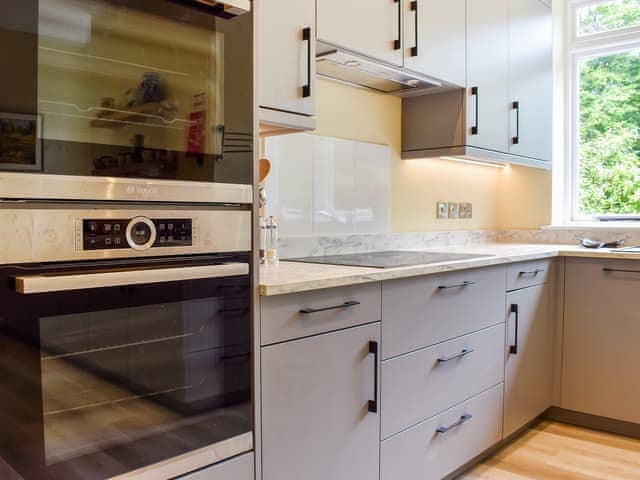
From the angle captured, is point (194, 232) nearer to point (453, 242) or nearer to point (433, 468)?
point (433, 468)

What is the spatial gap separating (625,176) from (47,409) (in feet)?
11.5

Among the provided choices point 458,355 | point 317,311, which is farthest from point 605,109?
point 317,311

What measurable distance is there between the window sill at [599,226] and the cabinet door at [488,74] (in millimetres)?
829

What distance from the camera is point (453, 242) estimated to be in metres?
3.26

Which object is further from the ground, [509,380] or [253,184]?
[253,184]

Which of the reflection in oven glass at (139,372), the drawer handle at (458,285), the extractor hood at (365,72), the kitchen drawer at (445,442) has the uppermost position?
the extractor hood at (365,72)

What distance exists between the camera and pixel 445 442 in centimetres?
213

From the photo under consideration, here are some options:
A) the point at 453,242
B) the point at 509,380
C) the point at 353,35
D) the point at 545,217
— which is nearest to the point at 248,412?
the point at 353,35

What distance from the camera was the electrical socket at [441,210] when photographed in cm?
317

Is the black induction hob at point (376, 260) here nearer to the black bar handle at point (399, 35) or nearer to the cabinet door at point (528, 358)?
the cabinet door at point (528, 358)

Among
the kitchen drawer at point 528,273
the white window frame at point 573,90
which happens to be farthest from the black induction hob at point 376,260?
the white window frame at point 573,90

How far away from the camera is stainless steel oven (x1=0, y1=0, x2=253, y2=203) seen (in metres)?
1.00

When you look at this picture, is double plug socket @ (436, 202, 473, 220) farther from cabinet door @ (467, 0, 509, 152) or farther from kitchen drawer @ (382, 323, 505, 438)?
kitchen drawer @ (382, 323, 505, 438)

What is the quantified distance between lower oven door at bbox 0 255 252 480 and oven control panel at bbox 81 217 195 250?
4 cm
